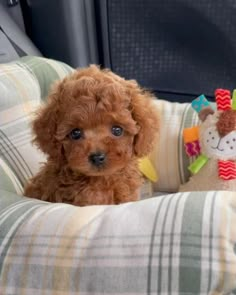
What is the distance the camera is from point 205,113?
1547 mm

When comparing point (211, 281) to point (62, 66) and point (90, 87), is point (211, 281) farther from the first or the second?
point (62, 66)

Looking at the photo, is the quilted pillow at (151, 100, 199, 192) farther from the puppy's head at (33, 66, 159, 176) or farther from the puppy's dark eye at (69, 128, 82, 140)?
the puppy's dark eye at (69, 128, 82, 140)

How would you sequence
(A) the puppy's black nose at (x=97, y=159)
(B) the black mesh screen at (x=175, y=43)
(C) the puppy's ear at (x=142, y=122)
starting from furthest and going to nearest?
1. (B) the black mesh screen at (x=175, y=43)
2. (C) the puppy's ear at (x=142, y=122)
3. (A) the puppy's black nose at (x=97, y=159)

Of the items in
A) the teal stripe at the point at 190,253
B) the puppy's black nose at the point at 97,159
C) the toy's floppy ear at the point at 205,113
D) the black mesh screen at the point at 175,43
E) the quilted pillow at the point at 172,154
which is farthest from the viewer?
the black mesh screen at the point at 175,43

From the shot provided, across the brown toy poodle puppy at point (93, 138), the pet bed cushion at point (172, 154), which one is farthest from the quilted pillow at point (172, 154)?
the brown toy poodle puppy at point (93, 138)

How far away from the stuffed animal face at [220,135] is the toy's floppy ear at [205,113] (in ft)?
0.05

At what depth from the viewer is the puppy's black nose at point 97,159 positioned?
1.10m

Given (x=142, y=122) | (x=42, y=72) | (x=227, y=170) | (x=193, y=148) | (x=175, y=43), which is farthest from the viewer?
(x=175, y=43)

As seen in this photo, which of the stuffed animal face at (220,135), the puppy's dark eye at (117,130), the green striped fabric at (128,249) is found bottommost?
the stuffed animal face at (220,135)

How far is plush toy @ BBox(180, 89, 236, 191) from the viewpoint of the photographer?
4.78ft

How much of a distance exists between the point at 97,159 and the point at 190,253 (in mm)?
360

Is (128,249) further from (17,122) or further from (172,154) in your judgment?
(172,154)

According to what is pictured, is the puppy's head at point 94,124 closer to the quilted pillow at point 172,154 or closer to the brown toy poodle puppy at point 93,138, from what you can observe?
the brown toy poodle puppy at point 93,138

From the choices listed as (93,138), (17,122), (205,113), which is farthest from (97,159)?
(205,113)
